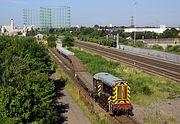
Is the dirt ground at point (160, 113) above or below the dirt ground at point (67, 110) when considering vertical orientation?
above

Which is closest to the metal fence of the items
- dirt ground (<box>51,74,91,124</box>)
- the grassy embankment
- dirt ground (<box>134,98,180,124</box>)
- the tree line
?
the grassy embankment

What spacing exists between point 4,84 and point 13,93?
2562 millimetres

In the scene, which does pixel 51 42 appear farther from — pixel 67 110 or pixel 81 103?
pixel 67 110

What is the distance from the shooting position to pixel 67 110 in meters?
33.2

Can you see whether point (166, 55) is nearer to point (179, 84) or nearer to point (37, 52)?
point (179, 84)

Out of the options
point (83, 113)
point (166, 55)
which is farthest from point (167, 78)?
point (166, 55)

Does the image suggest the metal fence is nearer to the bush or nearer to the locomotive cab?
the bush

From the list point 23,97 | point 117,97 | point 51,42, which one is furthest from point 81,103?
point 51,42

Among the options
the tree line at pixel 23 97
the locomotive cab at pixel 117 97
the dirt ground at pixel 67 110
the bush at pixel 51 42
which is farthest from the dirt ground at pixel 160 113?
the bush at pixel 51 42

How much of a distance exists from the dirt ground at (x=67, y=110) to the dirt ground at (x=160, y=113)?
16.1 feet

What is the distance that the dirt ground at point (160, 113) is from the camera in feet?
95.9

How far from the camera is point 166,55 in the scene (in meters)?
84.9

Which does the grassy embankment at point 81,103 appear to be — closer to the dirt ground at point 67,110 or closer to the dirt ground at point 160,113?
the dirt ground at point 67,110

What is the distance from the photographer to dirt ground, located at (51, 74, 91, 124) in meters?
29.3
